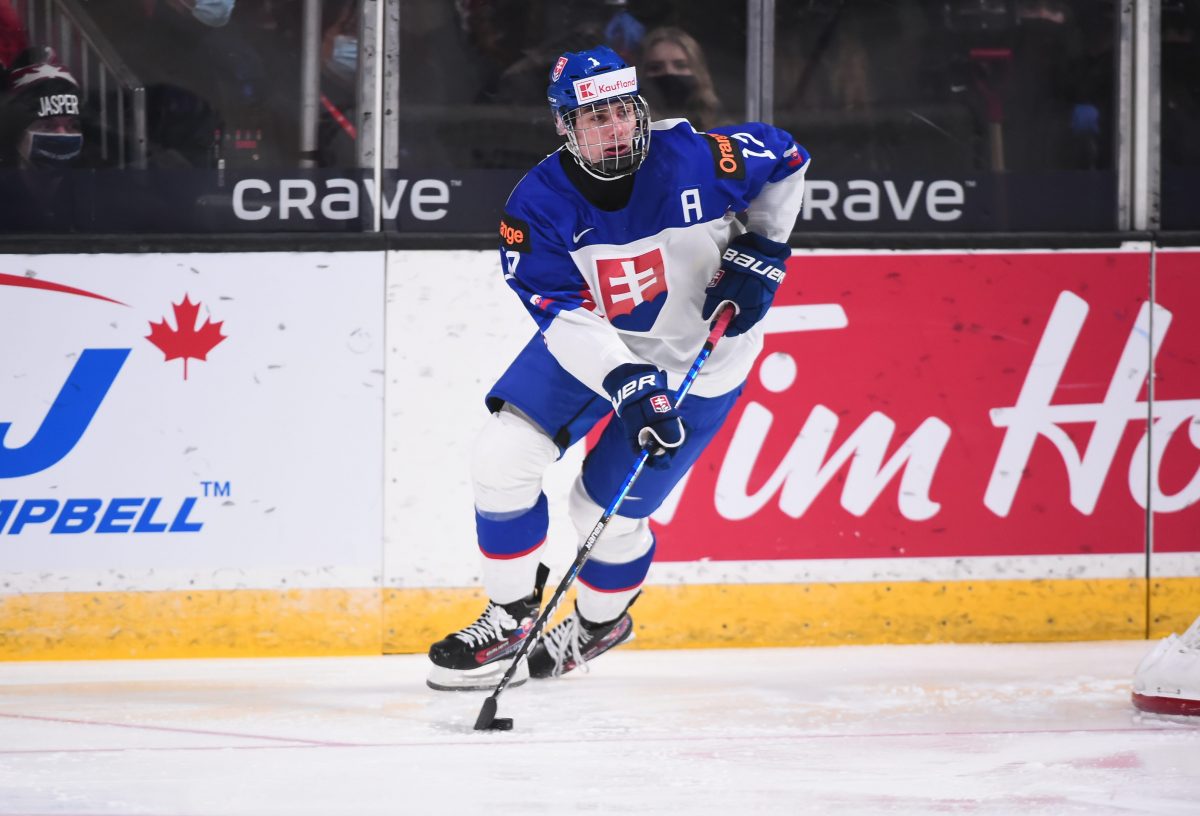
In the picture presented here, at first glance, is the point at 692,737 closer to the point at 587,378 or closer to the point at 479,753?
the point at 479,753

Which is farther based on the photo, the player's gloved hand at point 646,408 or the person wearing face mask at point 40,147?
the person wearing face mask at point 40,147

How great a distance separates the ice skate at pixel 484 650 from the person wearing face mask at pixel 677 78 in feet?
4.50

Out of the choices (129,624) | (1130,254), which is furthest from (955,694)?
(129,624)

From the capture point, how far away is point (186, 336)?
371cm

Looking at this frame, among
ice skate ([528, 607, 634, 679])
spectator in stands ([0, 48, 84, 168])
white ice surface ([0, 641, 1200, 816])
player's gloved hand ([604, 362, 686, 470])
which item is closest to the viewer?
white ice surface ([0, 641, 1200, 816])

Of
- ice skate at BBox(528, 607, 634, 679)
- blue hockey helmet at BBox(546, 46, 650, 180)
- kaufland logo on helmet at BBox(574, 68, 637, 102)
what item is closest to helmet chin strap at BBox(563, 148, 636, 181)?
blue hockey helmet at BBox(546, 46, 650, 180)

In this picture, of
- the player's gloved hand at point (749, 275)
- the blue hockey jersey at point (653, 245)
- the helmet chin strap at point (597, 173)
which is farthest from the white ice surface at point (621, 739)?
the helmet chin strap at point (597, 173)

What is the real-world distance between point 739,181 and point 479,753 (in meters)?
1.21

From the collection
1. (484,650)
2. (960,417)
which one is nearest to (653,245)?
(484,650)

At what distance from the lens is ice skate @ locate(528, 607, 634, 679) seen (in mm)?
3387

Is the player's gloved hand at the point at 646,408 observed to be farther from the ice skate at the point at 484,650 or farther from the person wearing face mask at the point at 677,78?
the person wearing face mask at the point at 677,78

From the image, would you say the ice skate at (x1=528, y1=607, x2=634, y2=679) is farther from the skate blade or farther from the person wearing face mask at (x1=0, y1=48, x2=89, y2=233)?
the person wearing face mask at (x1=0, y1=48, x2=89, y2=233)

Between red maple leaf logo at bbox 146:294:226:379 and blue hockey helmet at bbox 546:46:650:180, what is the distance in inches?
46.7

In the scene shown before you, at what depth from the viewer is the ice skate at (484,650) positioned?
3.20 m
